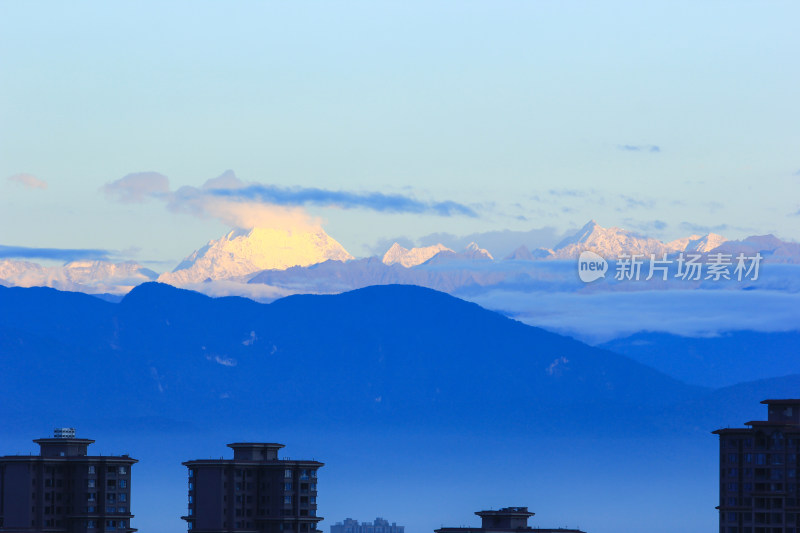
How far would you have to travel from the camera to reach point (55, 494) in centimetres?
19912

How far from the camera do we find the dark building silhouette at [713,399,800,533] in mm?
193250

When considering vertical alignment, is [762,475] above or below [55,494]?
above

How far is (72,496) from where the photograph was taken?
654 ft

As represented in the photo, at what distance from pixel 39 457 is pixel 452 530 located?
42278mm

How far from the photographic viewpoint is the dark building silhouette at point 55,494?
19725cm

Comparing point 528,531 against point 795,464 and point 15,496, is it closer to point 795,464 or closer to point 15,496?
point 795,464

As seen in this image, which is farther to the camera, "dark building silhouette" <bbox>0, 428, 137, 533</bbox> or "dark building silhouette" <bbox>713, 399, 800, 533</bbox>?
"dark building silhouette" <bbox>0, 428, 137, 533</bbox>

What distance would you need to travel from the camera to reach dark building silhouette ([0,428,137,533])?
197 metres

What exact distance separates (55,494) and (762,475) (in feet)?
233

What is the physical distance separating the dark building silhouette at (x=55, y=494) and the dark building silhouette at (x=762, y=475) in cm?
6073

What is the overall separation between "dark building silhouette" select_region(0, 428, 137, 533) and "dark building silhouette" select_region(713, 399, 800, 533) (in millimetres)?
60731

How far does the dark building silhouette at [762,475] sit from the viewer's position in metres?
193

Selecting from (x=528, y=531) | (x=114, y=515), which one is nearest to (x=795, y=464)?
(x=528, y=531)

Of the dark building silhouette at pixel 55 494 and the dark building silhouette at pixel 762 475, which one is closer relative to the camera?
the dark building silhouette at pixel 762 475
